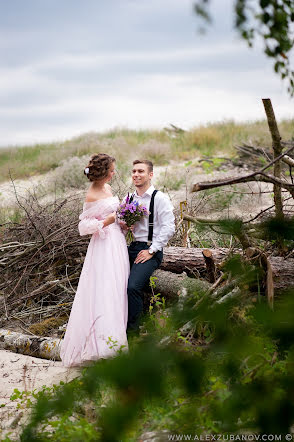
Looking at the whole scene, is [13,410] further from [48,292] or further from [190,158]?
[190,158]

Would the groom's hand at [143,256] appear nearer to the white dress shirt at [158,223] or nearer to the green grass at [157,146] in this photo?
the white dress shirt at [158,223]

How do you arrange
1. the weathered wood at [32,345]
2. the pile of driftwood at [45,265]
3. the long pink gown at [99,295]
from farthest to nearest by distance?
the pile of driftwood at [45,265], the weathered wood at [32,345], the long pink gown at [99,295]

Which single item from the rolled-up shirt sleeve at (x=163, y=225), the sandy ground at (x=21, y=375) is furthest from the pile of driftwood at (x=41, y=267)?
the rolled-up shirt sleeve at (x=163, y=225)

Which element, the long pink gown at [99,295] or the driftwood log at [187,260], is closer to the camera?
the long pink gown at [99,295]

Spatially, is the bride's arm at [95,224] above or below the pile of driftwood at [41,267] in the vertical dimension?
above

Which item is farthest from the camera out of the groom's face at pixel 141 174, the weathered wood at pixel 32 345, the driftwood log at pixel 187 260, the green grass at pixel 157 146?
the green grass at pixel 157 146

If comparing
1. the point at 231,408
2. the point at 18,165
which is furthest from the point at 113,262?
the point at 18,165

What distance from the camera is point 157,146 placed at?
1766 centimetres

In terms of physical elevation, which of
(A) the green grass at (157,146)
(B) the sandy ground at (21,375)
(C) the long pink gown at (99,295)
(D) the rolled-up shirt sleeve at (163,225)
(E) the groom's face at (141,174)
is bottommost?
(B) the sandy ground at (21,375)

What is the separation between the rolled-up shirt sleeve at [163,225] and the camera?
5125 mm

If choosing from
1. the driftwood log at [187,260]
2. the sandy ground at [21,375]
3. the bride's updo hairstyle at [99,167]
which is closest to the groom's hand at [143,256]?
the driftwood log at [187,260]

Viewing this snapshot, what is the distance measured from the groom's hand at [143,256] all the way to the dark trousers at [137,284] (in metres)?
0.04

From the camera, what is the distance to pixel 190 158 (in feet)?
57.6

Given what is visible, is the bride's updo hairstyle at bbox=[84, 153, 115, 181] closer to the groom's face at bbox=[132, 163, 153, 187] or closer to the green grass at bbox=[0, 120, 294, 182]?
the groom's face at bbox=[132, 163, 153, 187]
